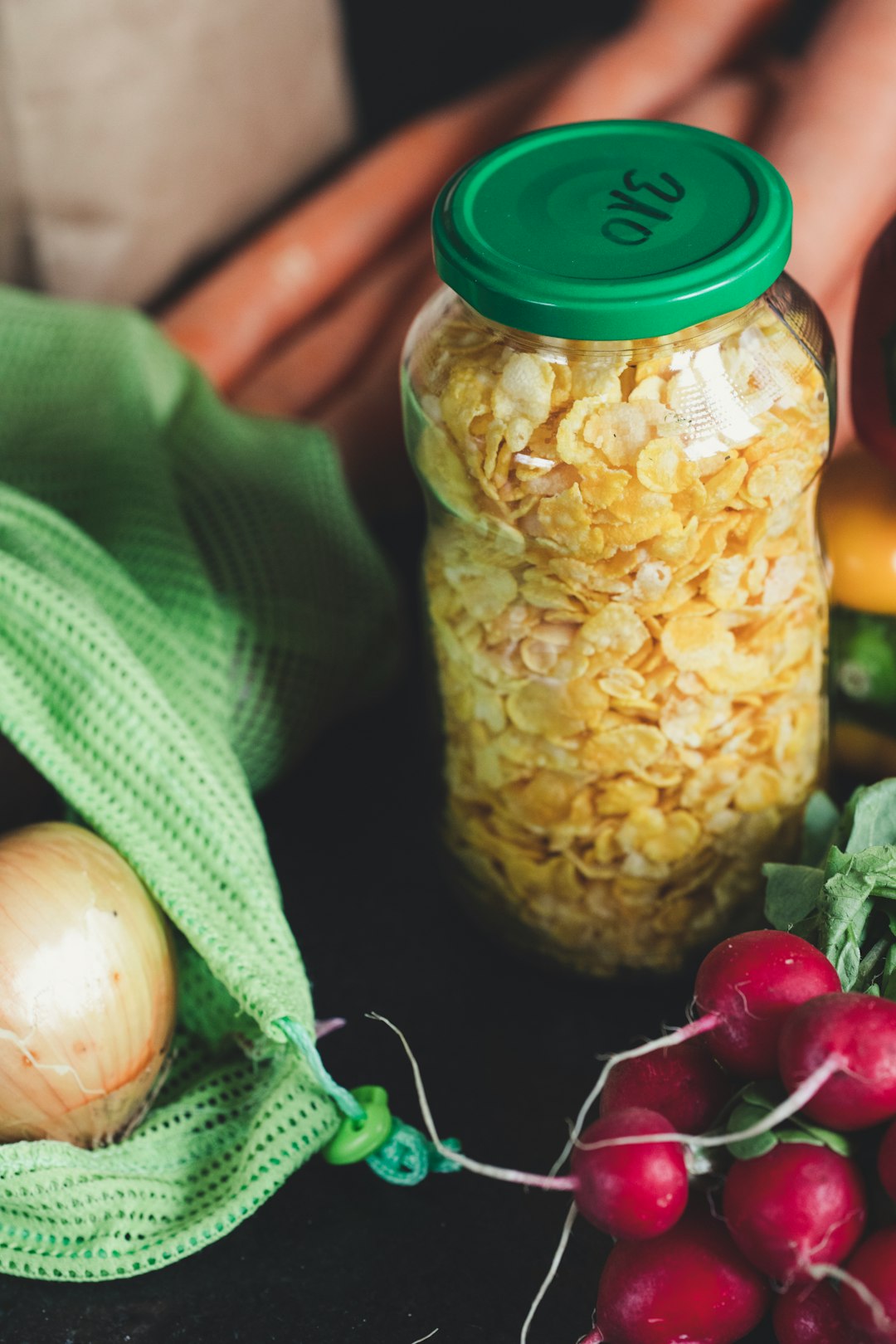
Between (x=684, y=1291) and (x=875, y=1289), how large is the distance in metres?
0.07

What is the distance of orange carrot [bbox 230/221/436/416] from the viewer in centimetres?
109

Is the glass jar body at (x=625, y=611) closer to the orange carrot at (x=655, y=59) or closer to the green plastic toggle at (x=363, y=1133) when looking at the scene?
the green plastic toggle at (x=363, y=1133)

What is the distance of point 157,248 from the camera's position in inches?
46.6

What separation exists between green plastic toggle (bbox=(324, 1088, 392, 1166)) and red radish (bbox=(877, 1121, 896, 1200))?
244 millimetres

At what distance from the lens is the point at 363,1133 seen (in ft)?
2.10

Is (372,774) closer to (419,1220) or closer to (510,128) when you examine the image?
(419,1220)

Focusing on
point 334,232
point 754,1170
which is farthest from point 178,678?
point 334,232

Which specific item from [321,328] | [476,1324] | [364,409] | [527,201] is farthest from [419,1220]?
[321,328]

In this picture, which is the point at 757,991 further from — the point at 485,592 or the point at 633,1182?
the point at 485,592

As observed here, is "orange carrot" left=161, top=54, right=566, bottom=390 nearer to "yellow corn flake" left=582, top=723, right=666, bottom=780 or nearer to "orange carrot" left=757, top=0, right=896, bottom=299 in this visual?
"orange carrot" left=757, top=0, right=896, bottom=299

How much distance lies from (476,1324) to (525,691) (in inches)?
11.2

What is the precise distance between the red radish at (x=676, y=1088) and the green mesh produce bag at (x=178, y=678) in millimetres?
150

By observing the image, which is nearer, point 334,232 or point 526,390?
point 526,390

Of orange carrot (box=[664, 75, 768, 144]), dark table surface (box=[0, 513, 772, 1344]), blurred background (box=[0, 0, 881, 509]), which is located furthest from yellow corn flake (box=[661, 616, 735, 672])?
orange carrot (box=[664, 75, 768, 144])
